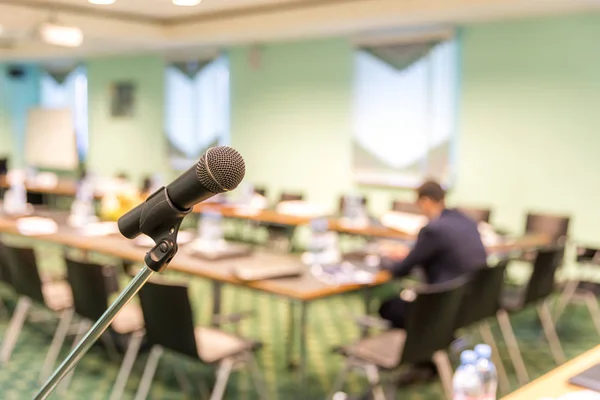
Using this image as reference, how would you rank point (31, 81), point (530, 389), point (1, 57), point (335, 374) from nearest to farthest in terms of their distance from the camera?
point (530, 389)
point (335, 374)
point (1, 57)
point (31, 81)

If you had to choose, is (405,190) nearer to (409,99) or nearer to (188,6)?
(409,99)

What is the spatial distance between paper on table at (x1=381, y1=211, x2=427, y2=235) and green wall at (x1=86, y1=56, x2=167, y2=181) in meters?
5.91

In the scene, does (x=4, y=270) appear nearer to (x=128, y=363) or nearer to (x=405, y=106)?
(x=128, y=363)

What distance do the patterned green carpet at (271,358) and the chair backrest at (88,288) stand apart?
571mm

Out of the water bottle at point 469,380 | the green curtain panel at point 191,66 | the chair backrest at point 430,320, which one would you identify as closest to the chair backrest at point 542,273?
the chair backrest at point 430,320

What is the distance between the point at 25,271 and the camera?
405 centimetres

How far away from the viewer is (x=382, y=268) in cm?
383

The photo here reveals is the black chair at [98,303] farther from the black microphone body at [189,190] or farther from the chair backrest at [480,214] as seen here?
the chair backrest at [480,214]

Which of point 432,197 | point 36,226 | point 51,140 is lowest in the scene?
point 36,226

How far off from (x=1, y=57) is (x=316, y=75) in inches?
260

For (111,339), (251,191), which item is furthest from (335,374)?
(251,191)

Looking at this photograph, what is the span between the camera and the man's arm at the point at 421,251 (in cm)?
376

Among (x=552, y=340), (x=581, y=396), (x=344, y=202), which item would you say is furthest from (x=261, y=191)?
(x=581, y=396)

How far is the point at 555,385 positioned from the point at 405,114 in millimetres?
6108
